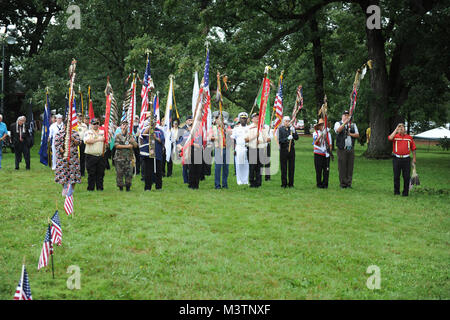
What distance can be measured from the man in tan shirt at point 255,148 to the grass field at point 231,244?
1.29m

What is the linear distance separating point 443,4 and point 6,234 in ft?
70.3

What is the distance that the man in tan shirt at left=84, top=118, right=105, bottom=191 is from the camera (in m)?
12.7

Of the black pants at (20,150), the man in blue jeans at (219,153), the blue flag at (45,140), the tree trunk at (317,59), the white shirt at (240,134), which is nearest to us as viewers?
the man in blue jeans at (219,153)

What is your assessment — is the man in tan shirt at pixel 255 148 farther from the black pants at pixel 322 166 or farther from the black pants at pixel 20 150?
the black pants at pixel 20 150

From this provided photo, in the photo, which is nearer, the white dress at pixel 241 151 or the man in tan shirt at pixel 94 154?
the man in tan shirt at pixel 94 154

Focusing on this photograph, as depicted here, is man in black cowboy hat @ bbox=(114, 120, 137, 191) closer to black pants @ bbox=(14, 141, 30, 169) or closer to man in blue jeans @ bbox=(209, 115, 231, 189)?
man in blue jeans @ bbox=(209, 115, 231, 189)

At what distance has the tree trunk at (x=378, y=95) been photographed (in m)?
26.3

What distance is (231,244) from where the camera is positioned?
7.35 metres

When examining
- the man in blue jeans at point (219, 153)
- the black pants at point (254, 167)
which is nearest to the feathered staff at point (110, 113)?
the man in blue jeans at point (219, 153)

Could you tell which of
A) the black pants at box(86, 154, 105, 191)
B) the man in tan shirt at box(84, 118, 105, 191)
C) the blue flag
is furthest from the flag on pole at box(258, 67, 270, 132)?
the blue flag

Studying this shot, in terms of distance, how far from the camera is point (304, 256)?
22.3 ft

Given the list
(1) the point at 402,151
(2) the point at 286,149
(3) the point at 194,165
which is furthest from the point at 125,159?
(1) the point at 402,151

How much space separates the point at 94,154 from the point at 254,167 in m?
4.52

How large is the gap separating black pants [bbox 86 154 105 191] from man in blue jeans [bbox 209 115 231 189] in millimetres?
3127
